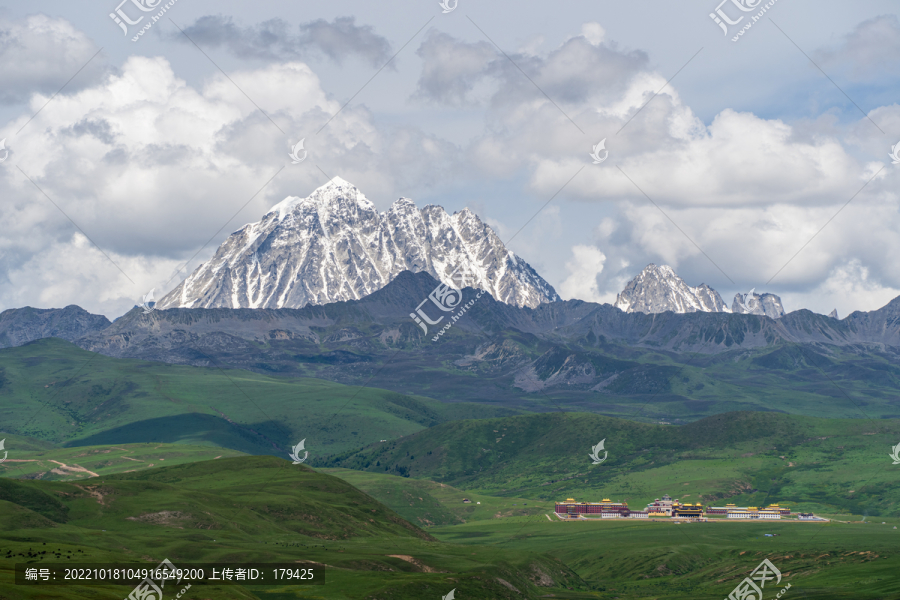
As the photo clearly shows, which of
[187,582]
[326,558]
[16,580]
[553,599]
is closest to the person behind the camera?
[16,580]

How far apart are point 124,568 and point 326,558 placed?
4779 centimetres

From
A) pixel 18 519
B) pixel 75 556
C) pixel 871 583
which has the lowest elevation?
pixel 871 583

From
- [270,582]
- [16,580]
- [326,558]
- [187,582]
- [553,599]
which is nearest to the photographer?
[16,580]

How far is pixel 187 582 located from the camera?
142m

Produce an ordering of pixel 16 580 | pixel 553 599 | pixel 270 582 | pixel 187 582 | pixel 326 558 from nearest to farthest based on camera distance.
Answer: pixel 16 580 → pixel 187 582 → pixel 270 582 → pixel 326 558 → pixel 553 599

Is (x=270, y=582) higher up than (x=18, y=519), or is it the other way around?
(x=18, y=519)

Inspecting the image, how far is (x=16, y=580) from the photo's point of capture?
115375 millimetres

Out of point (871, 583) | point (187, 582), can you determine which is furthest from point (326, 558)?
point (871, 583)

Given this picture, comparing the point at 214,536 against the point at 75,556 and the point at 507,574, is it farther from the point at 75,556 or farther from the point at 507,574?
the point at 507,574

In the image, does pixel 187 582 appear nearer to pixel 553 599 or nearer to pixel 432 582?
pixel 432 582

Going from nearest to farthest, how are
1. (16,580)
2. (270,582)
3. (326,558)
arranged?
(16,580), (270,582), (326,558)

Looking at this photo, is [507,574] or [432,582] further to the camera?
[507,574]

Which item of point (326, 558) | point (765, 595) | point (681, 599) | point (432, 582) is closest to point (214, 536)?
point (326, 558)

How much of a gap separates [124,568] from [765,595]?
441 feet
